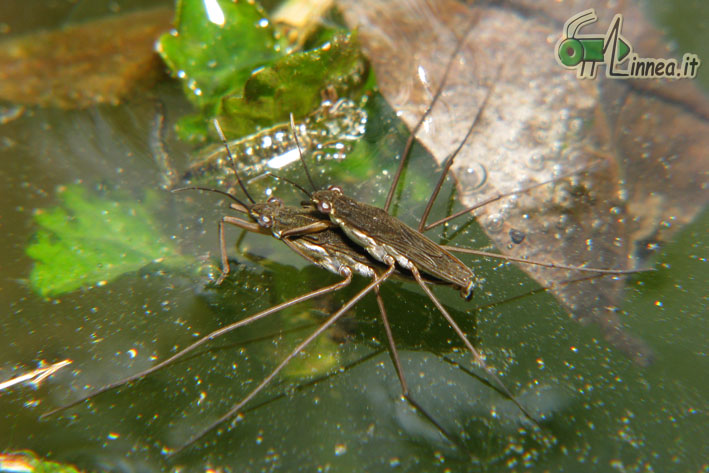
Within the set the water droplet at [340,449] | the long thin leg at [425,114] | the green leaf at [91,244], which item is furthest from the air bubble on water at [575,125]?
the green leaf at [91,244]

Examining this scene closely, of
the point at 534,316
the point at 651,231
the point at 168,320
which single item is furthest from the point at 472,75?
the point at 168,320

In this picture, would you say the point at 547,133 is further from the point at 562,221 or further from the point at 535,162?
the point at 562,221

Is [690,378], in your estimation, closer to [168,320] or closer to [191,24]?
[168,320]

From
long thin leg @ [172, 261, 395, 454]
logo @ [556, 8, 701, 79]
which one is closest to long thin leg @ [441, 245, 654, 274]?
long thin leg @ [172, 261, 395, 454]

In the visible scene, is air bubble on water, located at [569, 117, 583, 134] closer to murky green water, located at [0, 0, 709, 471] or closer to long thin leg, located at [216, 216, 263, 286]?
murky green water, located at [0, 0, 709, 471]

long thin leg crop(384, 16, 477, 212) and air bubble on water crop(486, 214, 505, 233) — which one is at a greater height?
long thin leg crop(384, 16, 477, 212)
